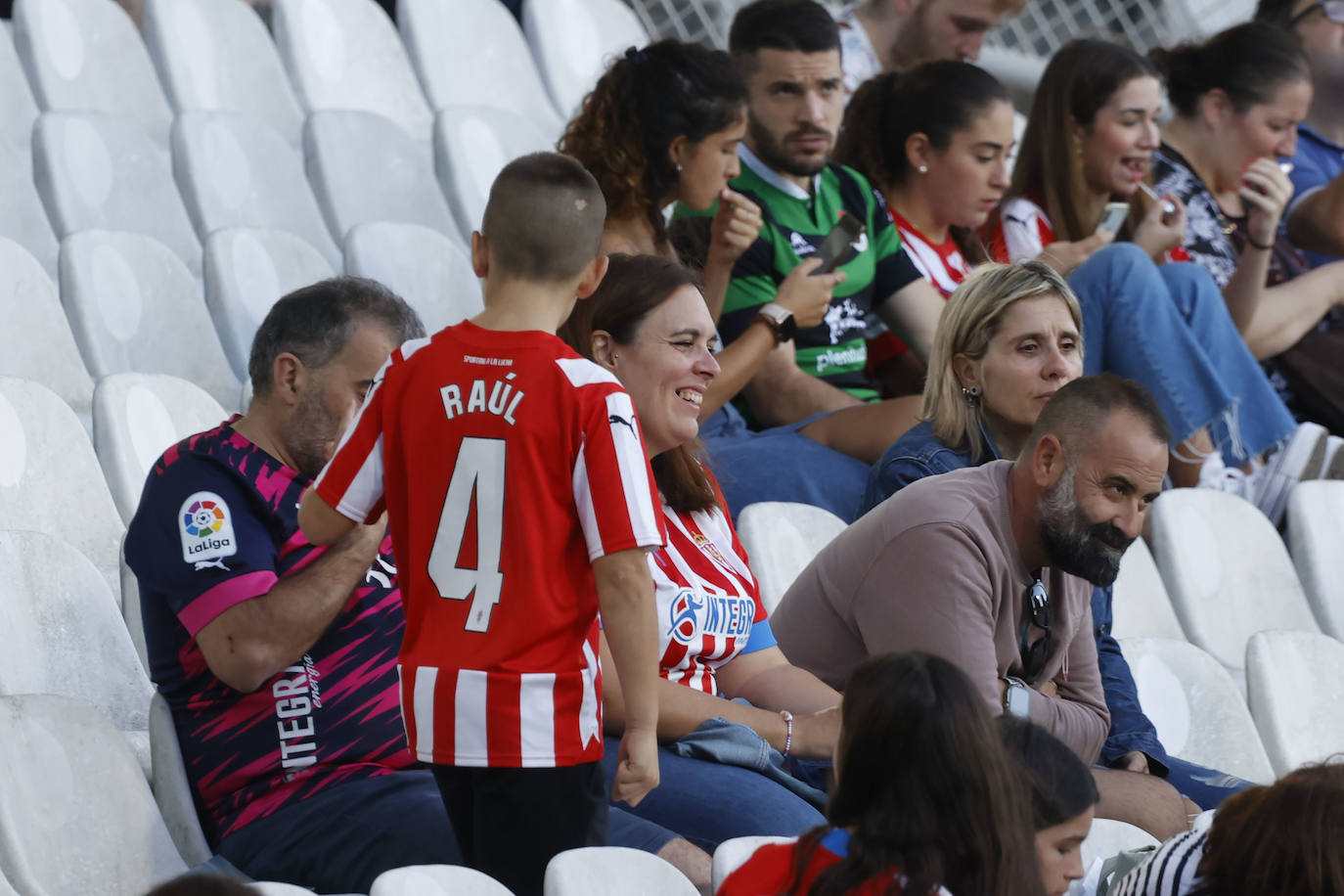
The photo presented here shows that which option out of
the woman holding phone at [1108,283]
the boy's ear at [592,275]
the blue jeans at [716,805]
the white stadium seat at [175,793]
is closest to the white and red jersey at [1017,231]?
the woman holding phone at [1108,283]

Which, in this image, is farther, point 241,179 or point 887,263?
point 241,179

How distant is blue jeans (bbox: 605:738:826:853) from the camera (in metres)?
1.92

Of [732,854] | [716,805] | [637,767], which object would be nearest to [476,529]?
[637,767]

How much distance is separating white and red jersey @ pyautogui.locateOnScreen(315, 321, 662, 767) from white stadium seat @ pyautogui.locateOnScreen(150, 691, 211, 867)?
38cm

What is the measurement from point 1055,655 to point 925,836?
0.89 m

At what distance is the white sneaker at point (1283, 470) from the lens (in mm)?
3459

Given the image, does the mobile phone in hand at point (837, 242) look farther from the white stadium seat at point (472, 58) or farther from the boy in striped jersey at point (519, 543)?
the boy in striped jersey at point (519, 543)

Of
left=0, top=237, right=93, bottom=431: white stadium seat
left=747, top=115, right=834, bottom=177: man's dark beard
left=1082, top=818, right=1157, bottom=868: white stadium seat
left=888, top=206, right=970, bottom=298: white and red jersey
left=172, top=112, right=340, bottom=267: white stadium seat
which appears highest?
left=172, top=112, right=340, bottom=267: white stadium seat

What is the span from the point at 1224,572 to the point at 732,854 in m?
1.82

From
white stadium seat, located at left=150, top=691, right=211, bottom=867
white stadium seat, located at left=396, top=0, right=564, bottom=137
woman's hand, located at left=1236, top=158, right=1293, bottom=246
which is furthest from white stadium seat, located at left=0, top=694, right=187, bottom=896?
woman's hand, located at left=1236, top=158, right=1293, bottom=246

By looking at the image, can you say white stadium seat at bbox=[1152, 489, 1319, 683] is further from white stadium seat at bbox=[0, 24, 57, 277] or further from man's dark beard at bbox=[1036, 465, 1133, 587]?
white stadium seat at bbox=[0, 24, 57, 277]

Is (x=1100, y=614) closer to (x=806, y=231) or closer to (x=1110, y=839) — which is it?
(x=1110, y=839)

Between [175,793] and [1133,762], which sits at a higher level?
[175,793]

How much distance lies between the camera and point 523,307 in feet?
5.51
